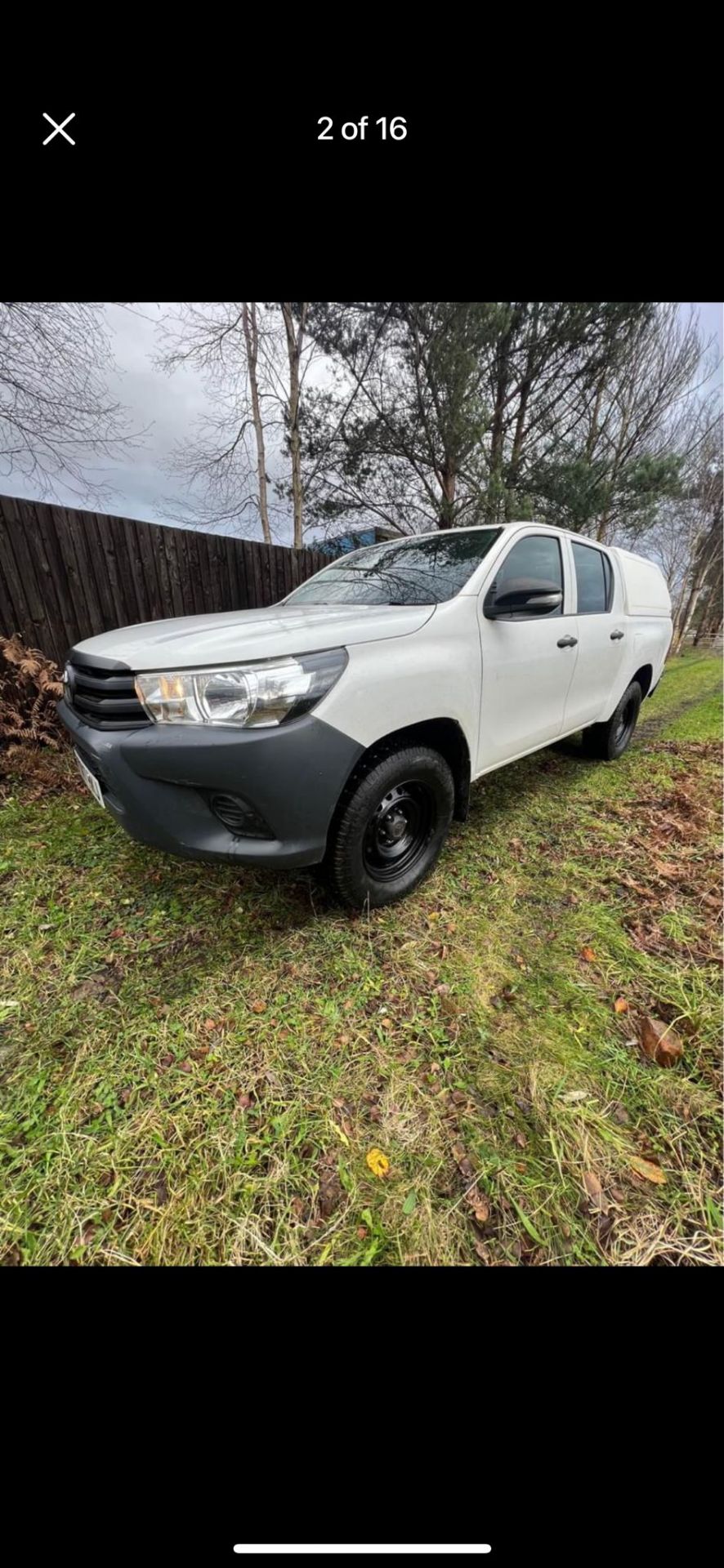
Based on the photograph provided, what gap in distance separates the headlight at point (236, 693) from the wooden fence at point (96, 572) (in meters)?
3.20

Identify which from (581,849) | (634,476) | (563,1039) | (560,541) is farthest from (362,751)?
(634,476)

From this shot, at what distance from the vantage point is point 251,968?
1.96 meters

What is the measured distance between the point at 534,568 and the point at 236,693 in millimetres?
2095

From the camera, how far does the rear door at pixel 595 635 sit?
320 centimetres

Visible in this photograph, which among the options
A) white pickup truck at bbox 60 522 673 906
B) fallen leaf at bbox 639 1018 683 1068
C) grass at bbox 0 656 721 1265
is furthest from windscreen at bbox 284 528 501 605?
fallen leaf at bbox 639 1018 683 1068

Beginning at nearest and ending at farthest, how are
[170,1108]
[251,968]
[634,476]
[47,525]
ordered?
[170,1108] → [251,968] → [47,525] → [634,476]

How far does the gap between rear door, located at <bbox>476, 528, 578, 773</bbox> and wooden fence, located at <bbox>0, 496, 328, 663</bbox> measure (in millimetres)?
3486

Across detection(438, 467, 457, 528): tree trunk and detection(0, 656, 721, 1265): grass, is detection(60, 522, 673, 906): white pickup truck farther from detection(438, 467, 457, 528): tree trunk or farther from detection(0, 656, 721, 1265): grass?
detection(438, 467, 457, 528): tree trunk

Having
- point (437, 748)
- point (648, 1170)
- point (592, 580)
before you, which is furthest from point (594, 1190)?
point (592, 580)

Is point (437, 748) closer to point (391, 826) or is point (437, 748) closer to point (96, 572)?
point (391, 826)

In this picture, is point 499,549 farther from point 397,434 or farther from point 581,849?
point 397,434

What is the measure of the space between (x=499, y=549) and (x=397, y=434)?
9.51 metres

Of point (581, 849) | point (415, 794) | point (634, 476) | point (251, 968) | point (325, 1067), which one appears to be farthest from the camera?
point (634, 476)

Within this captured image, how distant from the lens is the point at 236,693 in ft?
5.22
